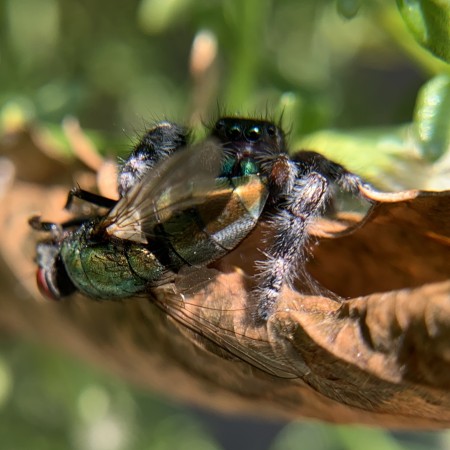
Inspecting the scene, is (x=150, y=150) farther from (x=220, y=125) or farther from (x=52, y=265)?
(x=52, y=265)

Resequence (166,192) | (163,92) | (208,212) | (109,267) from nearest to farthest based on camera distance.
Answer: (166,192) < (208,212) < (109,267) < (163,92)

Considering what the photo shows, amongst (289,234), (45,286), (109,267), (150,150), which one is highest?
(150,150)

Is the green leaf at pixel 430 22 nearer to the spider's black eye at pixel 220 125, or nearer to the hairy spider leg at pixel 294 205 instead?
the hairy spider leg at pixel 294 205

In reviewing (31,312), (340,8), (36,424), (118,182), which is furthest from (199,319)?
(36,424)

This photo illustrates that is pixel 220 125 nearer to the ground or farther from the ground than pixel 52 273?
farther from the ground

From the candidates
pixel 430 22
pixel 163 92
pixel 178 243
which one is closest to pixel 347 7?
pixel 430 22

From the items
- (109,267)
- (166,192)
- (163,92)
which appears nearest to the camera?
(166,192)

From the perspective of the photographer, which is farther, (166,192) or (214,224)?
(214,224)
